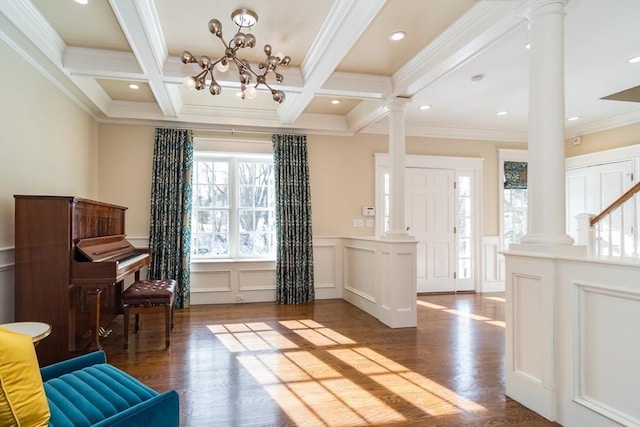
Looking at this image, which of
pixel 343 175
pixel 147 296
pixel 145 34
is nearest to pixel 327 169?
pixel 343 175

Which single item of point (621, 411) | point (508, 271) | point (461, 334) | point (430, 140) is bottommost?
point (461, 334)

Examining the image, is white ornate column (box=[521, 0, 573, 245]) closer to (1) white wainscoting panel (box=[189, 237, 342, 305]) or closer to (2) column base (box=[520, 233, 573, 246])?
(2) column base (box=[520, 233, 573, 246])

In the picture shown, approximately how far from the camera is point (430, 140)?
239 inches

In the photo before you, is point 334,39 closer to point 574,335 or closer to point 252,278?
point 574,335

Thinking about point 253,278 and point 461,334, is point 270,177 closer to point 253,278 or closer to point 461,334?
point 253,278

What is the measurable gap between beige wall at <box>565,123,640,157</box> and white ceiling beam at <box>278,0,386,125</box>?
4.65 m

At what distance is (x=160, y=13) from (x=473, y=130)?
199 inches

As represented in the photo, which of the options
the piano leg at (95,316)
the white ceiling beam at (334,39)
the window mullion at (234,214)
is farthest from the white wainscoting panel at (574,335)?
the window mullion at (234,214)

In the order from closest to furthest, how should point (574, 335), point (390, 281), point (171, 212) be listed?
point (574, 335) < point (390, 281) < point (171, 212)

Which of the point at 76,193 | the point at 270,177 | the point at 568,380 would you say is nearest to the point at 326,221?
the point at 270,177

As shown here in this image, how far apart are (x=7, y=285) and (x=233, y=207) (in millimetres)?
2909

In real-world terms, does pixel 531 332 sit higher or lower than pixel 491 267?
higher

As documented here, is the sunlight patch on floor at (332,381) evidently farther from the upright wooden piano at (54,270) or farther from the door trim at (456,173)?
the door trim at (456,173)

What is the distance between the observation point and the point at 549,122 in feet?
7.44
